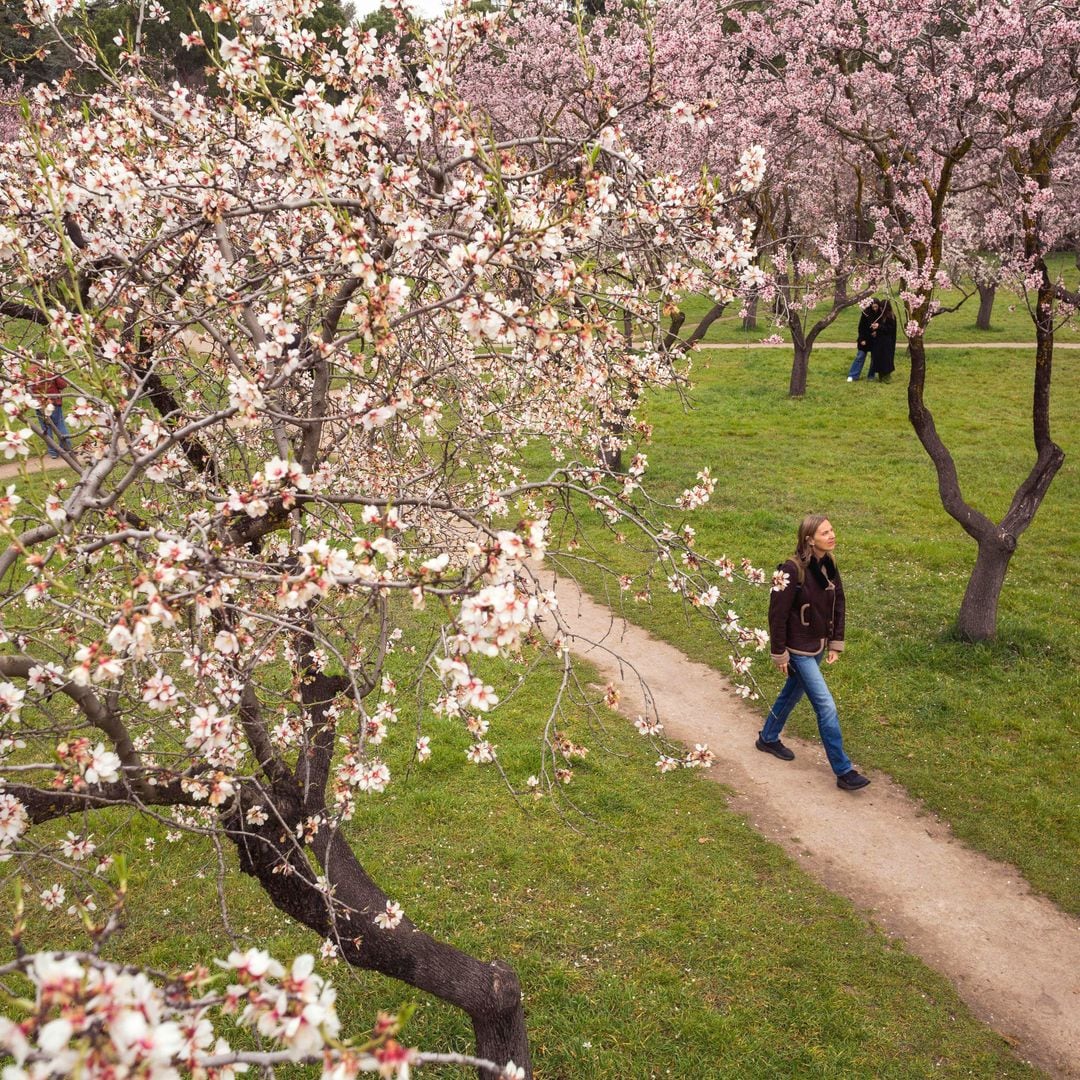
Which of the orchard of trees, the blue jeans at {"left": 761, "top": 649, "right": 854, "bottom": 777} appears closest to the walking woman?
the blue jeans at {"left": 761, "top": 649, "right": 854, "bottom": 777}

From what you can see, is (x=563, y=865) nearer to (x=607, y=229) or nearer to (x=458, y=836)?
(x=458, y=836)

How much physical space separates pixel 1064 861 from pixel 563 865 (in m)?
3.69

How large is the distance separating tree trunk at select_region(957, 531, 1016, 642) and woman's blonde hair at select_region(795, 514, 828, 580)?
281cm

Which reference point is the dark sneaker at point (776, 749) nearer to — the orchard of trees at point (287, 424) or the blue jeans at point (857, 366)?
the orchard of trees at point (287, 424)

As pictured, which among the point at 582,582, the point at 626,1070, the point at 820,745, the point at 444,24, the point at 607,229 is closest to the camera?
the point at 444,24

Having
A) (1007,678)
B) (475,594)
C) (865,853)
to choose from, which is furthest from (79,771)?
(1007,678)

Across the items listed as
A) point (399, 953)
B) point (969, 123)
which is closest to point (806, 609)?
point (399, 953)

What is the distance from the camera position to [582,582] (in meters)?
10.9

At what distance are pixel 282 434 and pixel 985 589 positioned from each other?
7.83 m

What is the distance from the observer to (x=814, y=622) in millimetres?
7062

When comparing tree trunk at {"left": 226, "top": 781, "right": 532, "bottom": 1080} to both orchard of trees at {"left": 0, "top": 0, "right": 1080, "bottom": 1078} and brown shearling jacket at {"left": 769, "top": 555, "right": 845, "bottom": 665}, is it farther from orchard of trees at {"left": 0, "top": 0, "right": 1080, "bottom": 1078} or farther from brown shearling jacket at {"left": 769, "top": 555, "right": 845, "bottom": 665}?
brown shearling jacket at {"left": 769, "top": 555, "right": 845, "bottom": 665}

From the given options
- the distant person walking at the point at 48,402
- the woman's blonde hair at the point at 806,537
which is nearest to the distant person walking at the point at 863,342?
the woman's blonde hair at the point at 806,537

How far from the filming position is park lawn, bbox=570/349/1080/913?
273 inches

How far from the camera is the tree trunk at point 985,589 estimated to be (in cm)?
862
